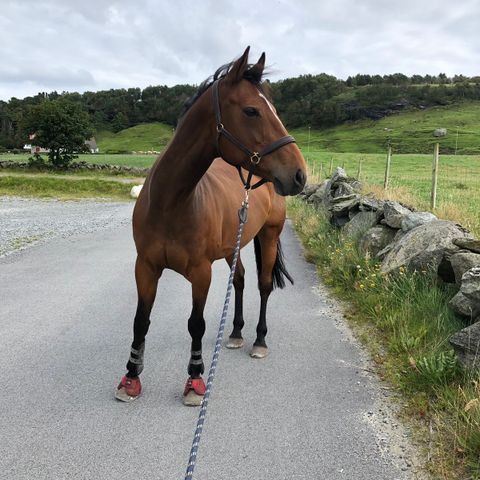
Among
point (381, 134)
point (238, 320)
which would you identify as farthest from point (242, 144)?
point (381, 134)

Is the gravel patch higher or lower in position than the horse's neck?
→ lower

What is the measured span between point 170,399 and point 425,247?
350 cm

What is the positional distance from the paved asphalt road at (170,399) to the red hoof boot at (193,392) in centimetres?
6

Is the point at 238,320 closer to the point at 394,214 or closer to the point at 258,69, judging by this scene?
the point at 258,69

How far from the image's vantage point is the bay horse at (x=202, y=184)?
9.16 feet

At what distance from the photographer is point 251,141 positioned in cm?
282

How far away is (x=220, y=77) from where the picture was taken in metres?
Result: 3.06

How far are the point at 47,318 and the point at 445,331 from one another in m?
4.43

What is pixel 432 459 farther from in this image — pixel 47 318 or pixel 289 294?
pixel 47 318

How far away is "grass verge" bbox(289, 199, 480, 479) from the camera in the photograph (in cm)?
278

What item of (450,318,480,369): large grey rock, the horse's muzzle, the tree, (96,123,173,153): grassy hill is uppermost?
(96,123,173,153): grassy hill

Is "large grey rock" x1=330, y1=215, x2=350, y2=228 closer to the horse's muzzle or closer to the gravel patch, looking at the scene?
the gravel patch

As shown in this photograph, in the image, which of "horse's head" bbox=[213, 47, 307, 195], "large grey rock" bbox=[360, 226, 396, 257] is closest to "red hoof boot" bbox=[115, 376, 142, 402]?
"horse's head" bbox=[213, 47, 307, 195]

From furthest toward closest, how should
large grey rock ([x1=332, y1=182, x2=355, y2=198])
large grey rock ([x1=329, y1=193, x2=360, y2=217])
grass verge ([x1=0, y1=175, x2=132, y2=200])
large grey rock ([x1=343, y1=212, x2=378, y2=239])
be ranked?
grass verge ([x1=0, y1=175, x2=132, y2=200]) < large grey rock ([x1=332, y1=182, x2=355, y2=198]) < large grey rock ([x1=329, y1=193, x2=360, y2=217]) < large grey rock ([x1=343, y1=212, x2=378, y2=239])
